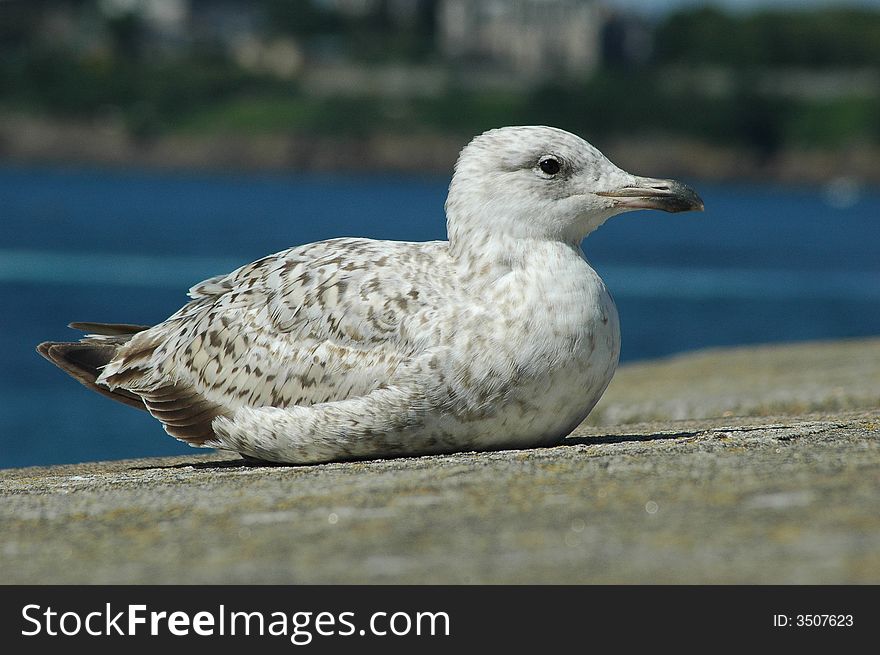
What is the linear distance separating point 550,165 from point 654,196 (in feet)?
1.49

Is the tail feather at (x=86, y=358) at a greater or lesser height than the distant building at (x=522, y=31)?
lesser

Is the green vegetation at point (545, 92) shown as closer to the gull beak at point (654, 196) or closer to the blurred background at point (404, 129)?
the blurred background at point (404, 129)

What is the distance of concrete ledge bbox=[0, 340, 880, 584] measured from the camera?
389cm

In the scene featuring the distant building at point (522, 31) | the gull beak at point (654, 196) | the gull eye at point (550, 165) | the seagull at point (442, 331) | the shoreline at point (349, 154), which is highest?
the distant building at point (522, 31)

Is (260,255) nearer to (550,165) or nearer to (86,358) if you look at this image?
(86,358)

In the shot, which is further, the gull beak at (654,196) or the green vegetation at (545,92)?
the green vegetation at (545,92)

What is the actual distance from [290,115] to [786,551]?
10710cm

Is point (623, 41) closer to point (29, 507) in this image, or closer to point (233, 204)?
point (233, 204)

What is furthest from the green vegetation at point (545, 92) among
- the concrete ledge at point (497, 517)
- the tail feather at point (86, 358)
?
the concrete ledge at point (497, 517)

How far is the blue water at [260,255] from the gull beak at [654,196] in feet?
34.3

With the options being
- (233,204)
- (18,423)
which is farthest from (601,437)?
(233,204)

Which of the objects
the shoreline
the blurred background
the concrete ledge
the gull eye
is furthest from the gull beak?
the shoreline

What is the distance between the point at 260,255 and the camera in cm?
4062

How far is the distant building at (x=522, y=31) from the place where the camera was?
427ft
